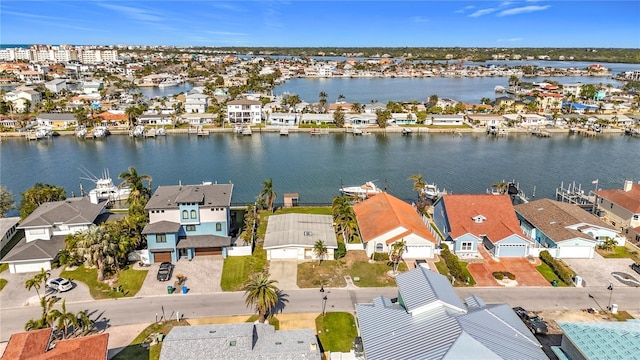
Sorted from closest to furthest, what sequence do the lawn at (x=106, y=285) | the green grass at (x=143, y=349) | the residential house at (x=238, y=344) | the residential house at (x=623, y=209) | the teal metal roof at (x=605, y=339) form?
the teal metal roof at (x=605, y=339) < the residential house at (x=238, y=344) < the green grass at (x=143, y=349) < the lawn at (x=106, y=285) < the residential house at (x=623, y=209)

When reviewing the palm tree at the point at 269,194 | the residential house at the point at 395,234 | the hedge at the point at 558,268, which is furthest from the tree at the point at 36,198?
the hedge at the point at 558,268

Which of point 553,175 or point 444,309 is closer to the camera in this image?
point 444,309

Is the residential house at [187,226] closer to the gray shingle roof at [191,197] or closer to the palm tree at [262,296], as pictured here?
the gray shingle roof at [191,197]

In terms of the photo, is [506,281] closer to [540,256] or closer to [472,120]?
[540,256]

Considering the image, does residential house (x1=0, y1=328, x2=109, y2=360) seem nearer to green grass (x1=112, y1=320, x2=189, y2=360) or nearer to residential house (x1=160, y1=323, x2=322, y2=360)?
green grass (x1=112, y1=320, x2=189, y2=360)

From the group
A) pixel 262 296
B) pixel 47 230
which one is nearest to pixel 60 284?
pixel 47 230

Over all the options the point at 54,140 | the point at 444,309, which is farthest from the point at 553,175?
the point at 54,140
